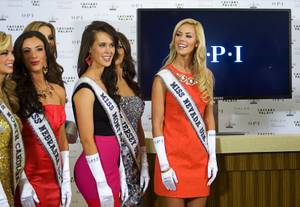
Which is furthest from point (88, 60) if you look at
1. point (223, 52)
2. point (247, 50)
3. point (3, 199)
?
point (247, 50)

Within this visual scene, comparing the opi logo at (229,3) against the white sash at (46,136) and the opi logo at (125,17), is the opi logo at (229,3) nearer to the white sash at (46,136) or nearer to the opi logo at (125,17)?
the opi logo at (125,17)

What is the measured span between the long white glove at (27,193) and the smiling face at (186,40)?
98 centimetres

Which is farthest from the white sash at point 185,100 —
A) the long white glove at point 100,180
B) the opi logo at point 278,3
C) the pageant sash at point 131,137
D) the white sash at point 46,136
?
the opi logo at point 278,3

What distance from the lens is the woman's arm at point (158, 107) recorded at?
2586 millimetres

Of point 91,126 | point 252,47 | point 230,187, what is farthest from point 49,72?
point 252,47

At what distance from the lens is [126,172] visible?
2.60m

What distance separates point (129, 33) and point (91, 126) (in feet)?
5.79

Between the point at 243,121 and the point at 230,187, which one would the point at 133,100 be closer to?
the point at 230,187

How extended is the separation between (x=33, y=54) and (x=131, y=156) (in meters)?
0.74

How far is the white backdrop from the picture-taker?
3896 mm

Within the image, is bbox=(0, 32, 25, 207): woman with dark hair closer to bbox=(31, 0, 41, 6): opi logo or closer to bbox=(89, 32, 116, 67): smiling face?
bbox=(89, 32, 116, 67): smiling face

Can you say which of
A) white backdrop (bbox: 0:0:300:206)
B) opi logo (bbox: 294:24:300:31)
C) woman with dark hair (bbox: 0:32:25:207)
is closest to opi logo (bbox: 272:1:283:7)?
white backdrop (bbox: 0:0:300:206)

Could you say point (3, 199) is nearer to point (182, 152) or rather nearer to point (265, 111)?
point (182, 152)

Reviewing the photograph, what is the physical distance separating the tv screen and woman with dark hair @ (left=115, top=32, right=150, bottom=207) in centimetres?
64
